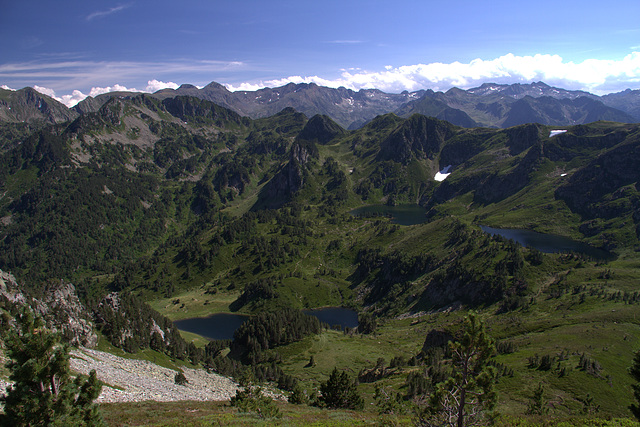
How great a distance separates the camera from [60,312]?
80.9 meters

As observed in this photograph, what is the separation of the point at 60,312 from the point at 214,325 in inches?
4233

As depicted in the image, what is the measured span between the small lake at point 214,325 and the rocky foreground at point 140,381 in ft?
277

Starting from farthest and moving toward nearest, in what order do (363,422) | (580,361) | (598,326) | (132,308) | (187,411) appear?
(132,308) < (598,326) < (580,361) < (187,411) < (363,422)

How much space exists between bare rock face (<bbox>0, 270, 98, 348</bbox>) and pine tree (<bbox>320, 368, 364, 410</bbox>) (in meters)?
56.7

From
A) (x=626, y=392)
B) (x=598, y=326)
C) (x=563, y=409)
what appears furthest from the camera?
(x=598, y=326)

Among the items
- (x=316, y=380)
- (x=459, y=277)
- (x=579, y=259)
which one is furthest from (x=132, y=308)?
(x=579, y=259)

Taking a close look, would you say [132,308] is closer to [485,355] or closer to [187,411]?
[187,411]

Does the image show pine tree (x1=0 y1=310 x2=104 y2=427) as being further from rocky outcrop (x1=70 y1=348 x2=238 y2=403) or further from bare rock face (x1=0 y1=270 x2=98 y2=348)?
bare rock face (x1=0 y1=270 x2=98 y2=348)

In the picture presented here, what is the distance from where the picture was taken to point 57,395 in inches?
888

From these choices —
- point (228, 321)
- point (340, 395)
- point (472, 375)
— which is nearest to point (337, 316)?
point (228, 321)

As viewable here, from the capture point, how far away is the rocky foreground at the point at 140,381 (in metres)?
54.7

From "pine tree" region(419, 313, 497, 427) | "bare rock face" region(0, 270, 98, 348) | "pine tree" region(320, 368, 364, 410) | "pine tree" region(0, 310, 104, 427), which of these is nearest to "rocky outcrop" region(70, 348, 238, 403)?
"bare rock face" region(0, 270, 98, 348)

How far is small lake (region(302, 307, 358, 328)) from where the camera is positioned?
586 feet

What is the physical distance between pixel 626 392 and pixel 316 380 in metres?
72.1
